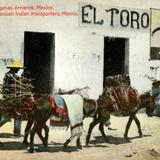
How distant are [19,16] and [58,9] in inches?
48.5

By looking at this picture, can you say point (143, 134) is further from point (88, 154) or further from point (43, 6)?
point (43, 6)

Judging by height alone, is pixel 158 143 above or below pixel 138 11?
below

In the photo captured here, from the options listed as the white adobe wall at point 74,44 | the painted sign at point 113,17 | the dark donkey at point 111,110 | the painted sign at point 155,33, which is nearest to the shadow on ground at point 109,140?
the dark donkey at point 111,110

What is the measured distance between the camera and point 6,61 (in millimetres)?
15430

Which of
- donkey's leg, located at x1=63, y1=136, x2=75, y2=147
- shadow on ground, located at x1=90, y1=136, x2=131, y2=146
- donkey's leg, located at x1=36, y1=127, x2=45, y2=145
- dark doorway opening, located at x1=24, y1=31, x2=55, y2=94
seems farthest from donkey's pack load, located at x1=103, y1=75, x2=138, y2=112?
dark doorway opening, located at x1=24, y1=31, x2=55, y2=94

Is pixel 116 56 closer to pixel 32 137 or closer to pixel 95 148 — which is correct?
pixel 95 148

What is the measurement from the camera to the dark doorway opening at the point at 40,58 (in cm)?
1648

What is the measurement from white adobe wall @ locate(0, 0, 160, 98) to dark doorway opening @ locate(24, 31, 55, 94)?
0.83ft

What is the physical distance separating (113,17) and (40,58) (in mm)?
2390

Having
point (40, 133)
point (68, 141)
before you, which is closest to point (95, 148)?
point (68, 141)

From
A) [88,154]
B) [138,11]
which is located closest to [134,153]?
[88,154]

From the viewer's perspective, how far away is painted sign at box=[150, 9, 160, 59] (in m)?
18.1

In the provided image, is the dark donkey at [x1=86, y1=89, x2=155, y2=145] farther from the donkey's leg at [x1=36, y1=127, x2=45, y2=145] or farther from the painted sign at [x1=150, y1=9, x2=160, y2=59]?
the painted sign at [x1=150, y1=9, x2=160, y2=59]

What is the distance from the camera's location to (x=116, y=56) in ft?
60.3
